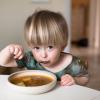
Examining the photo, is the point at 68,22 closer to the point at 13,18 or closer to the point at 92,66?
the point at 13,18

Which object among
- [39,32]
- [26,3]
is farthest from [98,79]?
[39,32]

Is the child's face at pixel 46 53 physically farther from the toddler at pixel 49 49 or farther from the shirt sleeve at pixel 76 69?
the shirt sleeve at pixel 76 69

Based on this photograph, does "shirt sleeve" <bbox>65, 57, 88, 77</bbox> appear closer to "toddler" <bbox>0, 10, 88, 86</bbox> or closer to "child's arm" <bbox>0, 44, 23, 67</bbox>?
"toddler" <bbox>0, 10, 88, 86</bbox>

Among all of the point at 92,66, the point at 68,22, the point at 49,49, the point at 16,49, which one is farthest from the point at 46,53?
the point at 92,66

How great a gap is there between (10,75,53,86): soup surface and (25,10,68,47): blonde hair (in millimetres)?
135

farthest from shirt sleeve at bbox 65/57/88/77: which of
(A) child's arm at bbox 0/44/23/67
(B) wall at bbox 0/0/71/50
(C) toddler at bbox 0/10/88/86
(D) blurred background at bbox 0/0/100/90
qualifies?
(B) wall at bbox 0/0/71/50

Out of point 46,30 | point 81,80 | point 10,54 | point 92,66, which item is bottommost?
point 92,66

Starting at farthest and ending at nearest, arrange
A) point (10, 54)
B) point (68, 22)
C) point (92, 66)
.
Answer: point (92, 66) → point (68, 22) → point (10, 54)

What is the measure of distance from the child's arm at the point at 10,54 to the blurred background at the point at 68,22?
0.39 m

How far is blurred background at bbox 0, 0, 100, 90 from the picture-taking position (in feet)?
5.67

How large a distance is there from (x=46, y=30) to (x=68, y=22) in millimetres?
1104

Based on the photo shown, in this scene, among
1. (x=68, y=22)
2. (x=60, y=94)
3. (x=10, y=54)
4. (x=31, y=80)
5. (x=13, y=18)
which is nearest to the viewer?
(x=60, y=94)

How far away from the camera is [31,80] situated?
0.81m

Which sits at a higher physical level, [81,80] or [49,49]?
[49,49]
